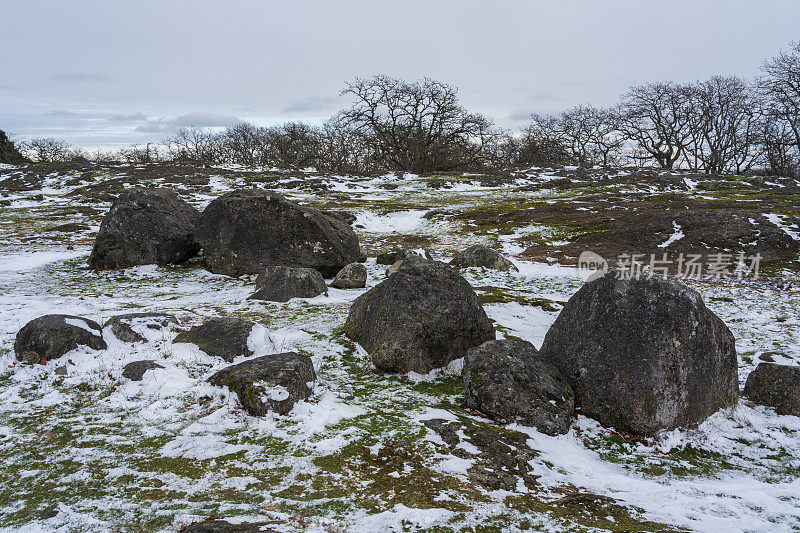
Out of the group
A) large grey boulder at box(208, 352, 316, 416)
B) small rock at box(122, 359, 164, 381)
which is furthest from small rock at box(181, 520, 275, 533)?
small rock at box(122, 359, 164, 381)

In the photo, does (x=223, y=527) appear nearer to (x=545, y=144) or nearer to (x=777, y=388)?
(x=777, y=388)

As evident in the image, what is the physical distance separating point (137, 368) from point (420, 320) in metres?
4.49

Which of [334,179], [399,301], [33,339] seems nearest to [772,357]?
[399,301]

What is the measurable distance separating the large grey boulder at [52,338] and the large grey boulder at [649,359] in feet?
25.3

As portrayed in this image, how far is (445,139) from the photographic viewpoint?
55719mm

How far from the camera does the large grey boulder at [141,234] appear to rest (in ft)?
45.6

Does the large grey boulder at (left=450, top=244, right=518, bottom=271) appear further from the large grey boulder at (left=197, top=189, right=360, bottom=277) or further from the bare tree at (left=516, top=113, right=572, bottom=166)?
the bare tree at (left=516, top=113, right=572, bottom=166)

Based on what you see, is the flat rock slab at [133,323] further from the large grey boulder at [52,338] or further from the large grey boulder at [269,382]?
the large grey boulder at [269,382]

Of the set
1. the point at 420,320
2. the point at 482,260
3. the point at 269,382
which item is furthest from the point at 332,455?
the point at 482,260

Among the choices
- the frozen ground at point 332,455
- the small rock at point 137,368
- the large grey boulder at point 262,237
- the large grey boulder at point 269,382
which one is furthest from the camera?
the large grey boulder at point 262,237

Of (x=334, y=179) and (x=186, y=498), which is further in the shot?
(x=334, y=179)

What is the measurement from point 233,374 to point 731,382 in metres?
7.24

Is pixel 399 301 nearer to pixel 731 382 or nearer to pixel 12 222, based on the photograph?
pixel 731 382

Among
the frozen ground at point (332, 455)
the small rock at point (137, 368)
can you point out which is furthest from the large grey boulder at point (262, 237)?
the small rock at point (137, 368)
